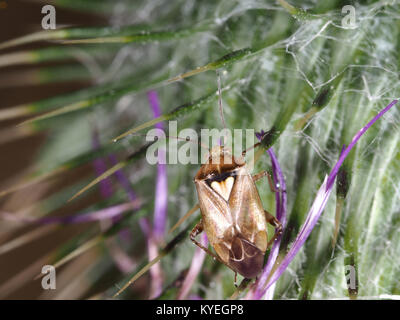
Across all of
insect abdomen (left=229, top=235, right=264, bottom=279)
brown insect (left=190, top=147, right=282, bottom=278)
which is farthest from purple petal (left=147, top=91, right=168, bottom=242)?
insect abdomen (left=229, top=235, right=264, bottom=279)

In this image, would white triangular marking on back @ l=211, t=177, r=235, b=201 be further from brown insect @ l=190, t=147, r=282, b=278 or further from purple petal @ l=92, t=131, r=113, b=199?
purple petal @ l=92, t=131, r=113, b=199

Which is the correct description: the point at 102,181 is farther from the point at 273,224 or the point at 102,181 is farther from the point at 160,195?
the point at 273,224

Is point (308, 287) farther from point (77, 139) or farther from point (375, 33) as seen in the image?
point (77, 139)

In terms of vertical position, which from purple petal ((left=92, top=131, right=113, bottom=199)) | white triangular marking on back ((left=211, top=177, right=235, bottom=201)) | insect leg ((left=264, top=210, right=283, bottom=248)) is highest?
purple petal ((left=92, top=131, right=113, bottom=199))

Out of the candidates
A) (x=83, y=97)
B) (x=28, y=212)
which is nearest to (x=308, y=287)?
(x=83, y=97)

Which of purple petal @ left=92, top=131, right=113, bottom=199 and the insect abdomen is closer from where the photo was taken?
the insect abdomen

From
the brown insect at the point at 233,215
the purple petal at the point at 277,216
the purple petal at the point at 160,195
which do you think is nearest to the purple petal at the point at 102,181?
the purple petal at the point at 160,195
